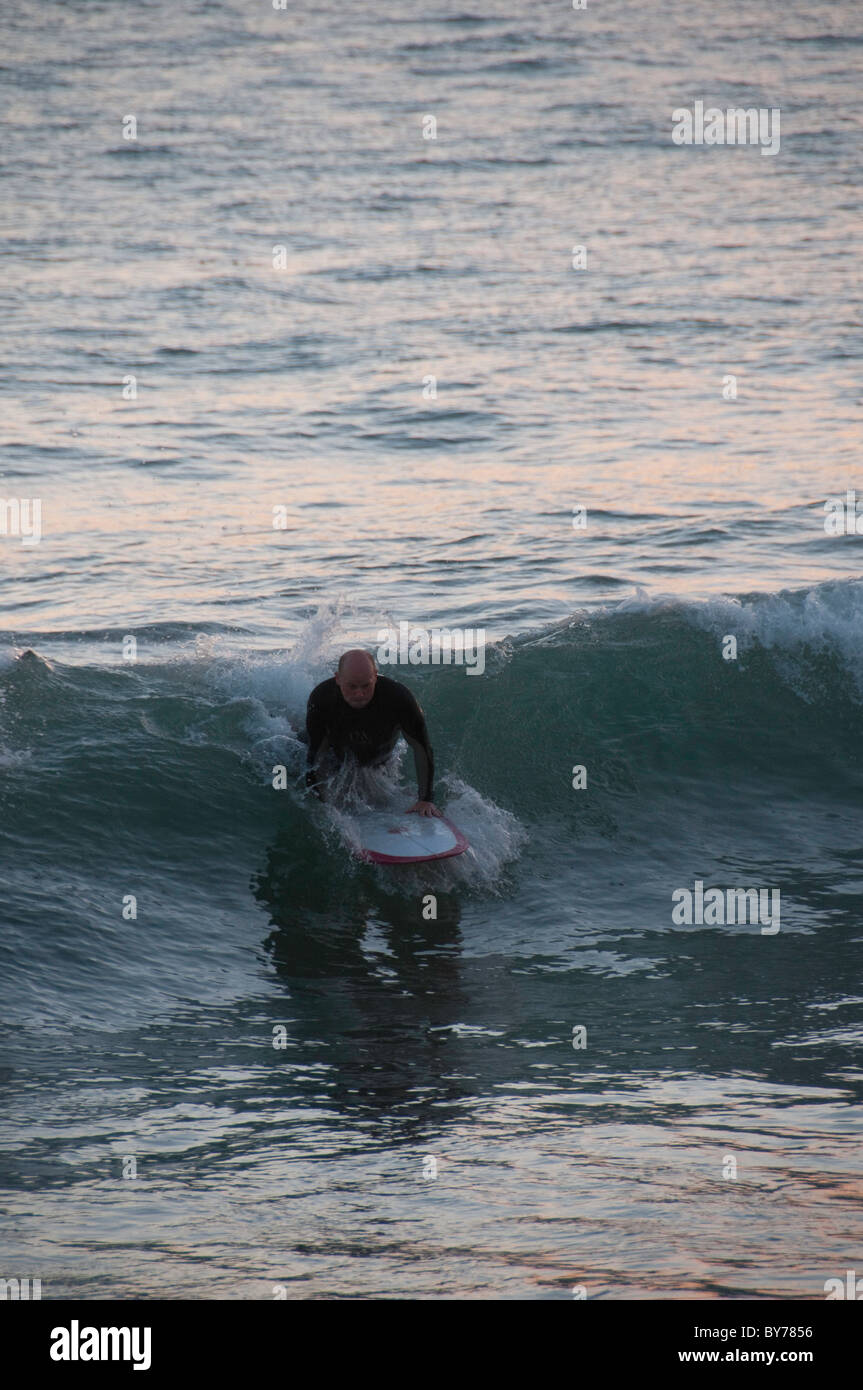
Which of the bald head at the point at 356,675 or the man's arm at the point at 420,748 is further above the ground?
the bald head at the point at 356,675

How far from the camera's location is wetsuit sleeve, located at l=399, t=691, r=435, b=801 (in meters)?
10.1

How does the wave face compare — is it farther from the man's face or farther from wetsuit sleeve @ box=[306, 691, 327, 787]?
the man's face

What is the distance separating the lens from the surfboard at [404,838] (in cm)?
1001

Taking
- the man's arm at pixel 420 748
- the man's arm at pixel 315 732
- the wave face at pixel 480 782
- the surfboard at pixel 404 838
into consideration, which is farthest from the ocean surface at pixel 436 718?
the man's arm at pixel 315 732

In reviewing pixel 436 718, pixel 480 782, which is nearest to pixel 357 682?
pixel 480 782

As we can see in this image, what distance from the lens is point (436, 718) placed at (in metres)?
12.6

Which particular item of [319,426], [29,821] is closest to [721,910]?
[29,821]

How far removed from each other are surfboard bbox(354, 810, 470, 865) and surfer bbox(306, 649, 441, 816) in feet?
0.33

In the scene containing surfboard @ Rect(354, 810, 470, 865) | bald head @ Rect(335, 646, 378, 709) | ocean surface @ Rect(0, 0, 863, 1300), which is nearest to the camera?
ocean surface @ Rect(0, 0, 863, 1300)

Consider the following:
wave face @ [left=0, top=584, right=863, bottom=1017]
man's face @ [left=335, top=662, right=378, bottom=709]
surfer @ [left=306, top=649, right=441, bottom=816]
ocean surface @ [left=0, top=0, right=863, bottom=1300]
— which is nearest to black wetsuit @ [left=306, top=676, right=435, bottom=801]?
surfer @ [left=306, top=649, right=441, bottom=816]

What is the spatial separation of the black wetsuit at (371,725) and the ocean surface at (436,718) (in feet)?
2.82

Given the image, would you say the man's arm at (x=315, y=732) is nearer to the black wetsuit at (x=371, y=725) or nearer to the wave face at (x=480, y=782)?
the black wetsuit at (x=371, y=725)

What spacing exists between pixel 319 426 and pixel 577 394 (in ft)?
12.2

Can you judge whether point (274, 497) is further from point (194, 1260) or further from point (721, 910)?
point (194, 1260)
